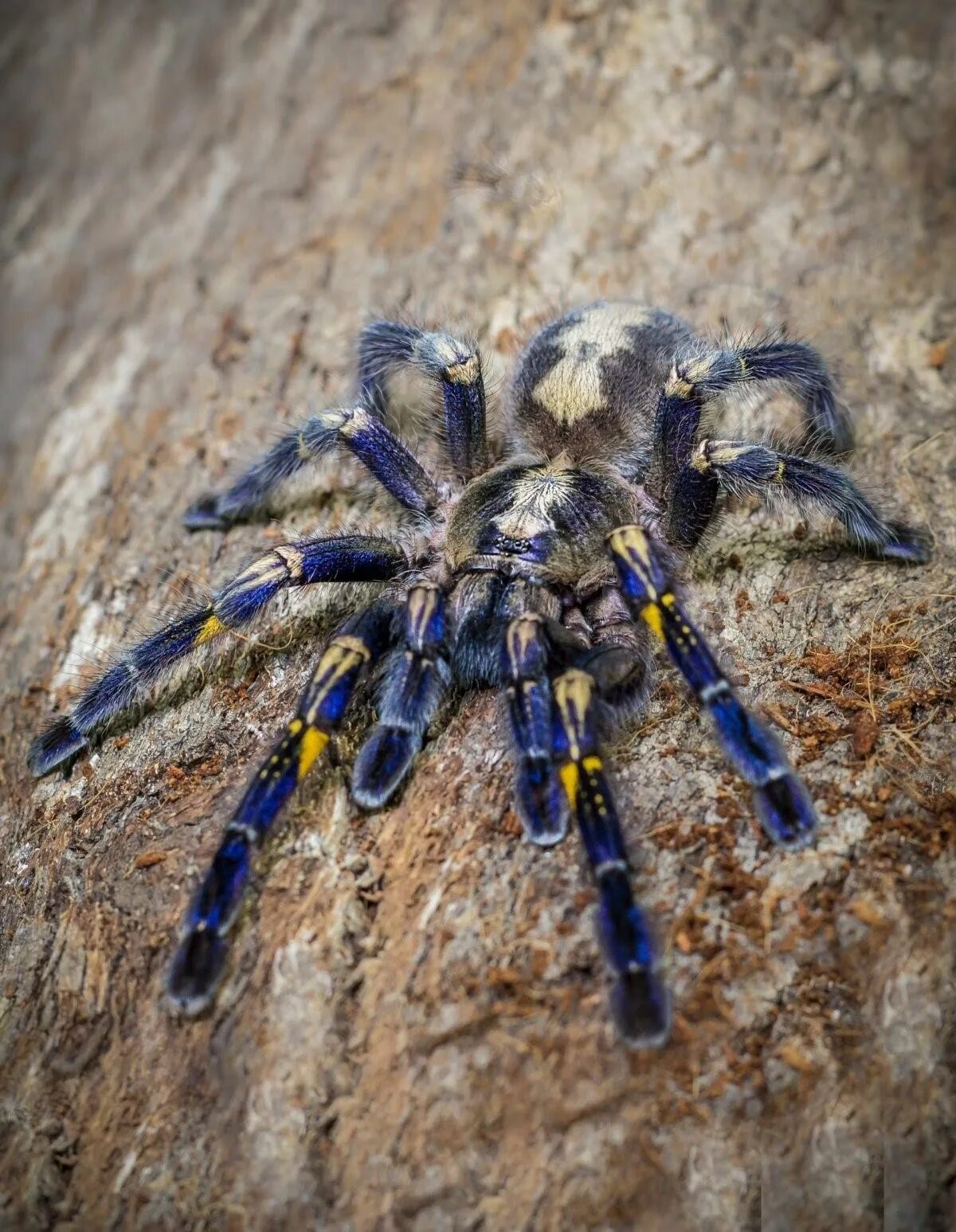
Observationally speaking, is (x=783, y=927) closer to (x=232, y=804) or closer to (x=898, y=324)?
(x=232, y=804)

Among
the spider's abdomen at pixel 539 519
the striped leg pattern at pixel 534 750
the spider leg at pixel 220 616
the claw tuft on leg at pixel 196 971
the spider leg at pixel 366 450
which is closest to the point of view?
the claw tuft on leg at pixel 196 971

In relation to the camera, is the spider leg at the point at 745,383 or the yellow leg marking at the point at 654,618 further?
the spider leg at the point at 745,383

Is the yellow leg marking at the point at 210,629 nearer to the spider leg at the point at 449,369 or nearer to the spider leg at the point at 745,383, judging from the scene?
the spider leg at the point at 449,369

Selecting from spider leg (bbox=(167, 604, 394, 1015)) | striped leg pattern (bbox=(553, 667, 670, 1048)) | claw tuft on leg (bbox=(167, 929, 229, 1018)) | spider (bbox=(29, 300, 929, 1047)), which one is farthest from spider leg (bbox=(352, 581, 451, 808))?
claw tuft on leg (bbox=(167, 929, 229, 1018))

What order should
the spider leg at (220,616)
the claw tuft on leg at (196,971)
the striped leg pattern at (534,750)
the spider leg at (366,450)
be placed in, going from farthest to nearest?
the spider leg at (366,450), the spider leg at (220,616), the striped leg pattern at (534,750), the claw tuft on leg at (196,971)

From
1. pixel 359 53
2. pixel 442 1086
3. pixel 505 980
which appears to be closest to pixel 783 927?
pixel 505 980

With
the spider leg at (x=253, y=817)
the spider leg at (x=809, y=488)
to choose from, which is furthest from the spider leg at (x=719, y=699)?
the spider leg at (x=253, y=817)

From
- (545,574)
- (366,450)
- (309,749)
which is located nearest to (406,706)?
(309,749)
